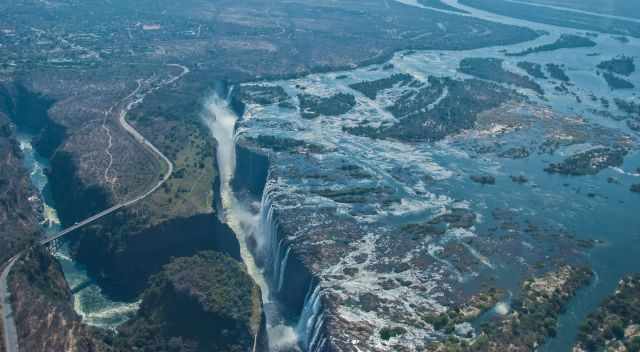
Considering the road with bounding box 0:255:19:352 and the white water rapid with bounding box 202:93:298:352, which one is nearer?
the road with bounding box 0:255:19:352

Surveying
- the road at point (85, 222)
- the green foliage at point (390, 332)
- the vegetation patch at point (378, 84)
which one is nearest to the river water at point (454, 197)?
the road at point (85, 222)

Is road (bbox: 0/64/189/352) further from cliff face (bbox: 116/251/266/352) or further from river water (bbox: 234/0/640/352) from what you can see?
river water (bbox: 234/0/640/352)

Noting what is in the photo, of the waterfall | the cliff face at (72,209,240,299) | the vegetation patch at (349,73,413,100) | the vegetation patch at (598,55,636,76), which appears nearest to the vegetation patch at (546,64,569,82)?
the vegetation patch at (598,55,636,76)

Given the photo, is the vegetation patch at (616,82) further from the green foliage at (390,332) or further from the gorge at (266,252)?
the green foliage at (390,332)

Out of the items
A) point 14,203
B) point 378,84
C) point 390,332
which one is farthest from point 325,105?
point 390,332

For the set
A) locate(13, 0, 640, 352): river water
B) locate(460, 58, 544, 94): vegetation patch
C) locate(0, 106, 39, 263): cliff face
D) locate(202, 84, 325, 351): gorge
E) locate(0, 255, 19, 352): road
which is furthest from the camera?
locate(460, 58, 544, 94): vegetation patch

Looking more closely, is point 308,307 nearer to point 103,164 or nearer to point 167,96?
point 103,164

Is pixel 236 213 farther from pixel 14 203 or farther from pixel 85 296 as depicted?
pixel 14 203
